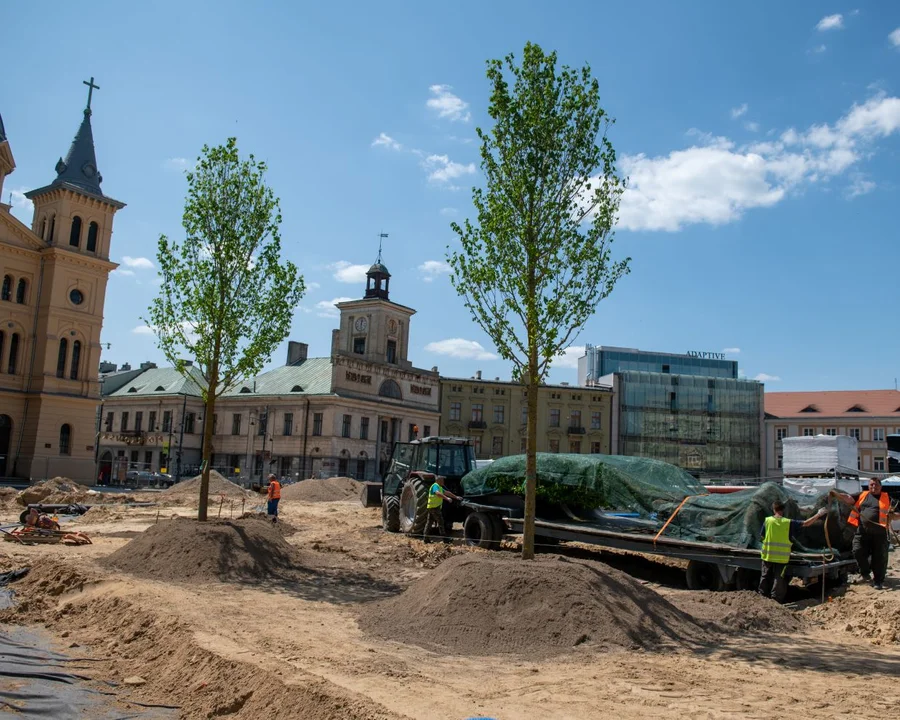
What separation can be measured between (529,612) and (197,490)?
32.8 m

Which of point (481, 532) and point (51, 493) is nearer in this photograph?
point (481, 532)

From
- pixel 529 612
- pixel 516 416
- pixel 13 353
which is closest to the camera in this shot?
pixel 529 612

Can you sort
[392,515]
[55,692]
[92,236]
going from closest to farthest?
[55,692] < [392,515] < [92,236]

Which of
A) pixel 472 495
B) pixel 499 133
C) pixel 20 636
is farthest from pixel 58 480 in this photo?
pixel 499 133

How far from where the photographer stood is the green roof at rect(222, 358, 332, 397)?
60.1 m

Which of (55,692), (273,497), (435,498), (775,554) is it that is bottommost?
(55,692)

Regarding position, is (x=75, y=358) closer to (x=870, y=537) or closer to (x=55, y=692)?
(x=55, y=692)

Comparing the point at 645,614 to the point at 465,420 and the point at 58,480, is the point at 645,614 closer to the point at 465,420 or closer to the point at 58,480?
the point at 58,480

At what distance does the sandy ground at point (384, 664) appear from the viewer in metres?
6.61

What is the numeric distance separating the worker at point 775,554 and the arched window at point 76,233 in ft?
143

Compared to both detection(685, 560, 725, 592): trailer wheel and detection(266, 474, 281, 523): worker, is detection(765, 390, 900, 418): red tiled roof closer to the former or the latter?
detection(266, 474, 281, 523): worker

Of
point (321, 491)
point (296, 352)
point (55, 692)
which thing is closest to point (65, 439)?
point (321, 491)

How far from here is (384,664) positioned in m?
7.86

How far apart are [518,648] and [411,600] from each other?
199 centimetres
